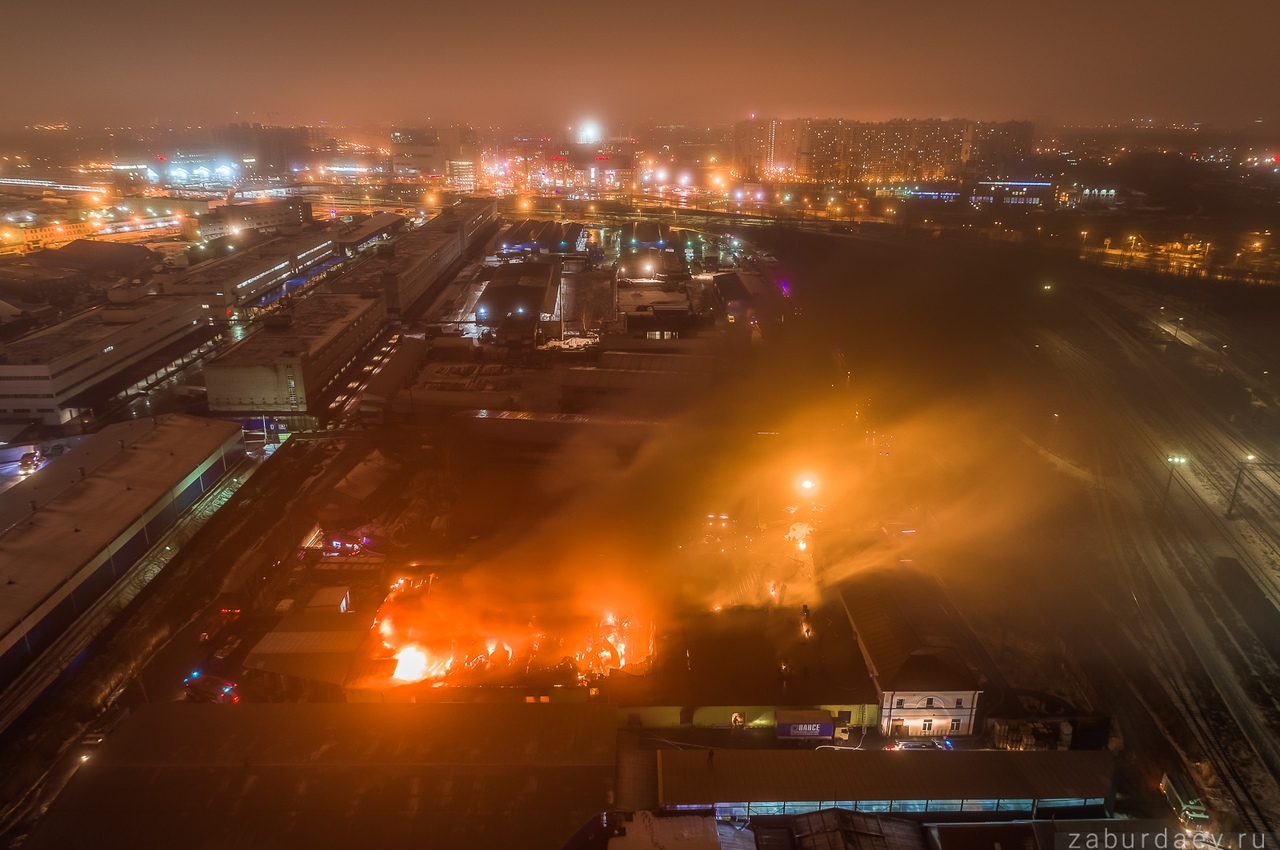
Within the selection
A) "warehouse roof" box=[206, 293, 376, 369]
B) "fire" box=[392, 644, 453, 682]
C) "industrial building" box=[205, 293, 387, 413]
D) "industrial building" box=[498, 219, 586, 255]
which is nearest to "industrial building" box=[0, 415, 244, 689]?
"industrial building" box=[205, 293, 387, 413]

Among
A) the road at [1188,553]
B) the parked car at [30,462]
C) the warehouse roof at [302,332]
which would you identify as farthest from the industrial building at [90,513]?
the road at [1188,553]

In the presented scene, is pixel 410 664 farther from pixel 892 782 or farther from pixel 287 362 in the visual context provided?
pixel 287 362

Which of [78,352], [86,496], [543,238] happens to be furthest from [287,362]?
[543,238]

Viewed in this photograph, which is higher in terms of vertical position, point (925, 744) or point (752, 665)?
point (752, 665)

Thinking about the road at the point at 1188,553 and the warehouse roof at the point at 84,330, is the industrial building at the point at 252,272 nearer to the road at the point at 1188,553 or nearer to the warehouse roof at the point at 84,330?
the warehouse roof at the point at 84,330

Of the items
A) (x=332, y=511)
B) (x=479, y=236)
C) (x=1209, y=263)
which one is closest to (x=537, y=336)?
(x=332, y=511)

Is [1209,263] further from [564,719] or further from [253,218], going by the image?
[253,218]
